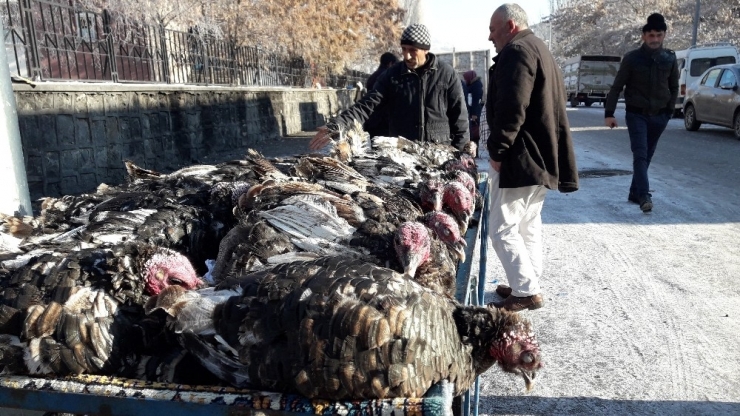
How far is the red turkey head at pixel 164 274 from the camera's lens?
6.48ft

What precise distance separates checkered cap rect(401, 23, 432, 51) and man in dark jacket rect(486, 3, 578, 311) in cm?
78

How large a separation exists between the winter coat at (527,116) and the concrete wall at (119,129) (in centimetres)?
556

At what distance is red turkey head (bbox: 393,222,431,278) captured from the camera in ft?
7.87

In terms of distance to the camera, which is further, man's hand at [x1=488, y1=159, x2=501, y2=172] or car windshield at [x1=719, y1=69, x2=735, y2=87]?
car windshield at [x1=719, y1=69, x2=735, y2=87]

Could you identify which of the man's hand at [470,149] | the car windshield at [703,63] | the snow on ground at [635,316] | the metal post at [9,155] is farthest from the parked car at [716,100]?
the metal post at [9,155]

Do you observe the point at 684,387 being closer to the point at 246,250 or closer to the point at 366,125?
the point at 246,250

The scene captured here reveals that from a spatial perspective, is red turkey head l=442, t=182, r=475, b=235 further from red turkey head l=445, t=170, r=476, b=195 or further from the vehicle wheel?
the vehicle wheel

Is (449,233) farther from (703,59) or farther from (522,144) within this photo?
(703,59)

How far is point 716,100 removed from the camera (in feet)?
48.0

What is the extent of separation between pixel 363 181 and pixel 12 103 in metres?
2.16

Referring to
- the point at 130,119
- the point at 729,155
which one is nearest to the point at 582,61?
the point at 729,155

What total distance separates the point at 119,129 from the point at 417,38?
5538 mm

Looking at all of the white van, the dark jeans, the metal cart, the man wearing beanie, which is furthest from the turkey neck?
the white van

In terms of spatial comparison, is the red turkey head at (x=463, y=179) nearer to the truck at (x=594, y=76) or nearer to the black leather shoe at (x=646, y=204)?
the black leather shoe at (x=646, y=204)
